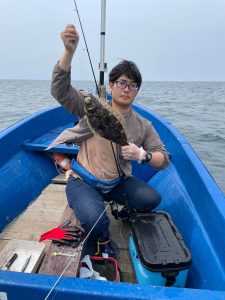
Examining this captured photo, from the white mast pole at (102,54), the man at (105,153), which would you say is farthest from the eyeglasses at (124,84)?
the white mast pole at (102,54)

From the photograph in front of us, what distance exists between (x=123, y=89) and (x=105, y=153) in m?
0.67

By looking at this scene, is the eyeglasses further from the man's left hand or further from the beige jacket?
the man's left hand

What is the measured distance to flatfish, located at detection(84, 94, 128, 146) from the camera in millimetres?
2652

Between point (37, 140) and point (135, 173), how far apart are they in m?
1.72

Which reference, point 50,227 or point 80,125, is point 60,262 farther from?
point 80,125

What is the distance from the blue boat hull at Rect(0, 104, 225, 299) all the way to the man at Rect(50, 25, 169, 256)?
0.46 metres

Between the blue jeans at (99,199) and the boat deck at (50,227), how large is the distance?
0.28 meters

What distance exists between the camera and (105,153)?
317cm

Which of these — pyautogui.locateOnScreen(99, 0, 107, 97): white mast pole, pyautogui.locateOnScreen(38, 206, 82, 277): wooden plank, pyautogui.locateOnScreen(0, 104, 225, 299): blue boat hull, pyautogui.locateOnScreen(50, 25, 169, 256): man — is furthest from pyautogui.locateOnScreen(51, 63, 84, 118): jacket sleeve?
pyautogui.locateOnScreen(99, 0, 107, 97): white mast pole

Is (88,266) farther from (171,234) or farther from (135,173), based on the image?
(135,173)

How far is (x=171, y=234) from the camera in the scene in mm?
2760

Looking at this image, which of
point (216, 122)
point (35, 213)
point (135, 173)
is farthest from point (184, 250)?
point (216, 122)

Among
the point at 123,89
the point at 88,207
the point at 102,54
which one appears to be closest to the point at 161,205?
the point at 88,207

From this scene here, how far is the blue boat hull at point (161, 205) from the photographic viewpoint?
5.31 ft
